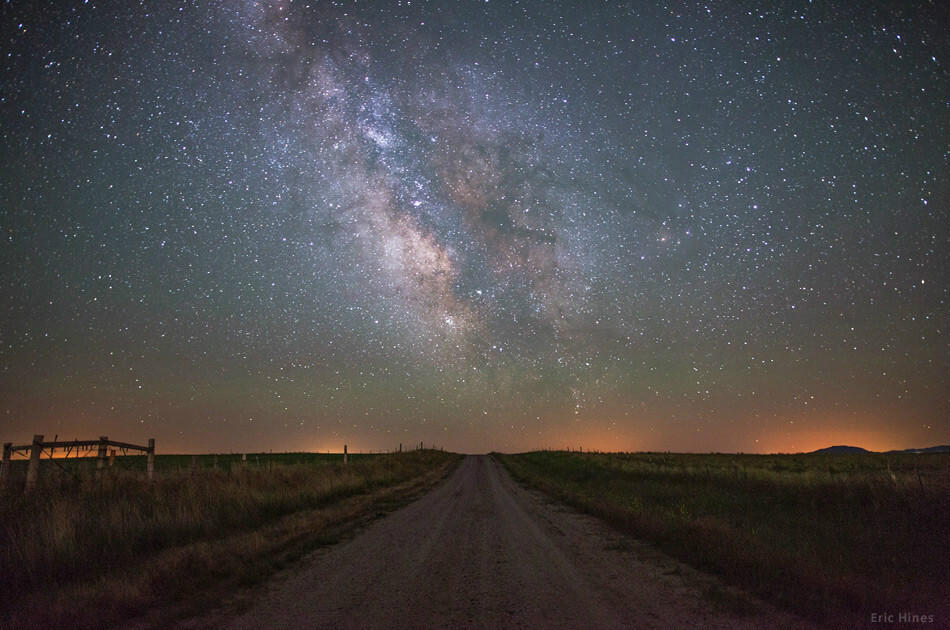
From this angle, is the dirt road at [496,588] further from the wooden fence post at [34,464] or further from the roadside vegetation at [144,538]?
the wooden fence post at [34,464]

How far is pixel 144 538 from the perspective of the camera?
9766 mm

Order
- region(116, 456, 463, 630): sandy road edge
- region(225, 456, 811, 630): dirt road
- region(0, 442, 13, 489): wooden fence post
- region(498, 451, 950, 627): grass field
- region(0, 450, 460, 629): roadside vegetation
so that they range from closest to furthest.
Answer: region(225, 456, 811, 630): dirt road
region(116, 456, 463, 630): sandy road edge
region(0, 450, 460, 629): roadside vegetation
region(498, 451, 950, 627): grass field
region(0, 442, 13, 489): wooden fence post

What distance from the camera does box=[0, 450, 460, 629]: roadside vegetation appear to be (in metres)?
6.18

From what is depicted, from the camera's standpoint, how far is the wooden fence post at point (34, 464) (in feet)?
45.5

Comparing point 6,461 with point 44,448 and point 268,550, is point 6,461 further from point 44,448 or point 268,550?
point 268,550

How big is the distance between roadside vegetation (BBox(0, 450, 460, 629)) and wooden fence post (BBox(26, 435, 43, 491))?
Result: 27cm

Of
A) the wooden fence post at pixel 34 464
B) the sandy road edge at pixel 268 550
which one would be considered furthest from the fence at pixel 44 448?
the sandy road edge at pixel 268 550

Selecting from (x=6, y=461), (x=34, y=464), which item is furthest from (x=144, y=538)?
(x=6, y=461)

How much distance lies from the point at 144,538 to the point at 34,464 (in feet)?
29.4

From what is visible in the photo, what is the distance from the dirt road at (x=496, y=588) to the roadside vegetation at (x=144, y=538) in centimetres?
104

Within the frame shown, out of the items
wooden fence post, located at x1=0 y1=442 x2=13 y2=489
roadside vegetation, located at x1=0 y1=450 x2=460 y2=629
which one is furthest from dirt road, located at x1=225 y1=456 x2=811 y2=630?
wooden fence post, located at x1=0 y1=442 x2=13 y2=489

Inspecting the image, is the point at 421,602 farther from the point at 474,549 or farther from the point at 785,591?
the point at 785,591

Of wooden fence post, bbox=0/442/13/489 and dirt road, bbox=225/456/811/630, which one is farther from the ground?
wooden fence post, bbox=0/442/13/489

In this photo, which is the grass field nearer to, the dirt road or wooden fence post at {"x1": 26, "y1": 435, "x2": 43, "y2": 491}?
the dirt road
